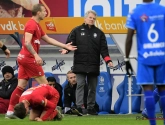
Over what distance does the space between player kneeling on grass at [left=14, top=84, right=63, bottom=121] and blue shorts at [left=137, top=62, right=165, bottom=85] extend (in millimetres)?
2876

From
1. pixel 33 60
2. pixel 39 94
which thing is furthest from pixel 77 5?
pixel 39 94

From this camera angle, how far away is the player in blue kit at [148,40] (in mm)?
9320

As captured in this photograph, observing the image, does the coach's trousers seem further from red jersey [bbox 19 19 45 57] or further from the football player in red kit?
red jersey [bbox 19 19 45 57]

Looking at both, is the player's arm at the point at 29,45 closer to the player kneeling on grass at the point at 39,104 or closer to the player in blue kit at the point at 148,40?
the player kneeling on grass at the point at 39,104

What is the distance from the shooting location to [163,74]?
9.45m

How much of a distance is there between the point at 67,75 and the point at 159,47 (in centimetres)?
684

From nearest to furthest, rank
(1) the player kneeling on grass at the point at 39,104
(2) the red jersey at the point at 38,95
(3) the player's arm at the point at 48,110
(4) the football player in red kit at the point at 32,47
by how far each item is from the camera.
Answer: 1. (1) the player kneeling on grass at the point at 39,104
2. (2) the red jersey at the point at 38,95
3. (3) the player's arm at the point at 48,110
4. (4) the football player in red kit at the point at 32,47

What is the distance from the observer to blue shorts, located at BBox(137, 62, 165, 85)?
9.34 m

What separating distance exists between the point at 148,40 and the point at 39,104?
3.32 meters

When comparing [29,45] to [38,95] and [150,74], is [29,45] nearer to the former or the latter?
[38,95]

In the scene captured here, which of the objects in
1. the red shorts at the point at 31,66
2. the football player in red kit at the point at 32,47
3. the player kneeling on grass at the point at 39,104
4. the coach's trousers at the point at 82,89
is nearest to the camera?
the player kneeling on grass at the point at 39,104

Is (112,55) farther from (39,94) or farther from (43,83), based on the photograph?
(39,94)

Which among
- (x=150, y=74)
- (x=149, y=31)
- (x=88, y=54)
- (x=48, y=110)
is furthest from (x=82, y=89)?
(x=149, y=31)

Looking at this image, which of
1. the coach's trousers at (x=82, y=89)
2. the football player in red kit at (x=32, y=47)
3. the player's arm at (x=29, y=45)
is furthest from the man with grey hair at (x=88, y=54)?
the player's arm at (x=29, y=45)
